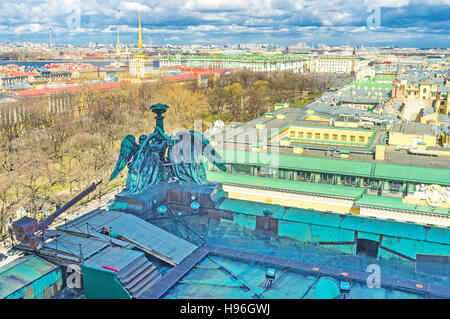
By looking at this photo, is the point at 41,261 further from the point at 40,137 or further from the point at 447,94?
the point at 447,94

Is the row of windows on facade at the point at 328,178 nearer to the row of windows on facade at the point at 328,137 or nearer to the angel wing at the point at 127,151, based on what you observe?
the row of windows on facade at the point at 328,137

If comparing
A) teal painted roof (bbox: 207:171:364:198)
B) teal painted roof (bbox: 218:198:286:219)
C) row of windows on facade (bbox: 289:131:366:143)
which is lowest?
teal painted roof (bbox: 207:171:364:198)

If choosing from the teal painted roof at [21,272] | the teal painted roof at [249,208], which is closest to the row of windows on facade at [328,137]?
the teal painted roof at [249,208]

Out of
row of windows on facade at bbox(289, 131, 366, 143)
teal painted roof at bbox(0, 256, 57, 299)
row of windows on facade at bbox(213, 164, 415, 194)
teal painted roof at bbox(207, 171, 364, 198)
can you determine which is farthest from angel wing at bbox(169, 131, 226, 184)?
row of windows on facade at bbox(289, 131, 366, 143)

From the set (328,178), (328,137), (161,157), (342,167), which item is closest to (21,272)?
(161,157)

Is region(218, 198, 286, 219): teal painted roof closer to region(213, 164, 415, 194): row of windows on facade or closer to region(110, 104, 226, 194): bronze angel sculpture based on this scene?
region(110, 104, 226, 194): bronze angel sculpture

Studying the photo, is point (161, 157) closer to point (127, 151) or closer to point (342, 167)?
point (127, 151)
